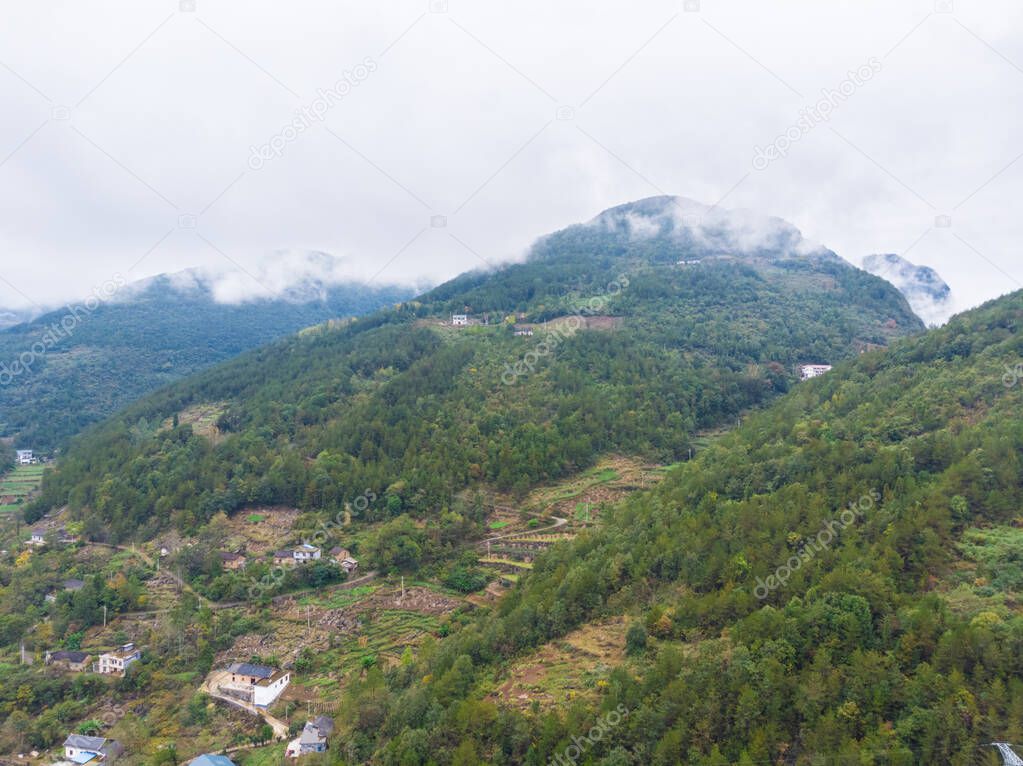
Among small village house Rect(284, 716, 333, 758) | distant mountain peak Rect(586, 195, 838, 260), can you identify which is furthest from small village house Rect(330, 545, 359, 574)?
distant mountain peak Rect(586, 195, 838, 260)

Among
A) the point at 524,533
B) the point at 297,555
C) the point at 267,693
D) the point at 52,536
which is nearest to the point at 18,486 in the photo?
the point at 52,536

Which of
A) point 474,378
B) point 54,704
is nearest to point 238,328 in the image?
point 474,378

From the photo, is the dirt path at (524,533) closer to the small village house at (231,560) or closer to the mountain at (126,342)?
the small village house at (231,560)

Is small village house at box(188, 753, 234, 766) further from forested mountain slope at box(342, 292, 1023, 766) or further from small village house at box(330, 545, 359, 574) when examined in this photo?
small village house at box(330, 545, 359, 574)

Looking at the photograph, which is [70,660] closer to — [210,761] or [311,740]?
[210,761]

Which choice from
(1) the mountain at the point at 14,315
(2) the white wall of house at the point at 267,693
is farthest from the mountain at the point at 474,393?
(1) the mountain at the point at 14,315

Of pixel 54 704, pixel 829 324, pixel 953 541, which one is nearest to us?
pixel 953 541

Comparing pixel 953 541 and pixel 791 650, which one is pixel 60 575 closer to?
pixel 791 650
